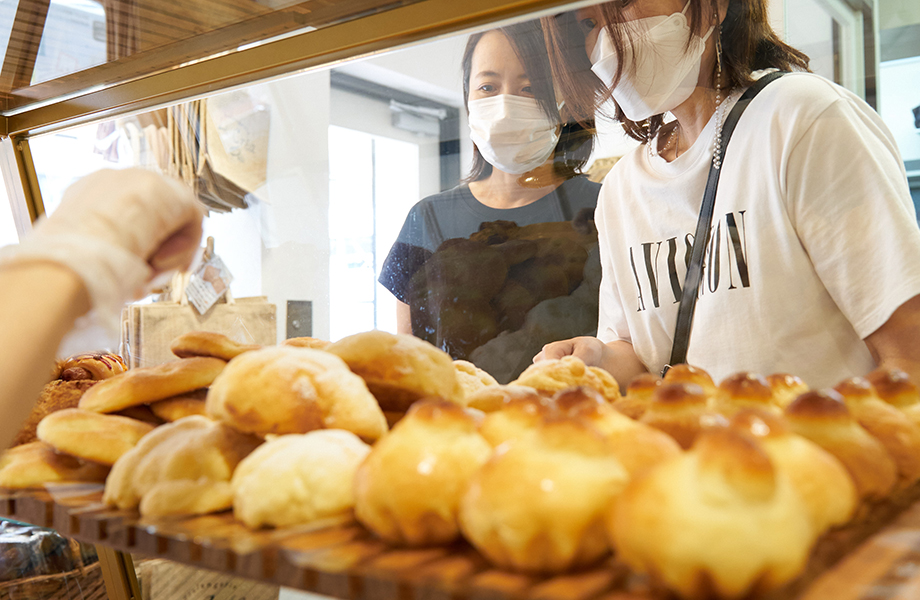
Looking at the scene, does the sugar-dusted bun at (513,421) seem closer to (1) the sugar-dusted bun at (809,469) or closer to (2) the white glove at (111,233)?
(1) the sugar-dusted bun at (809,469)

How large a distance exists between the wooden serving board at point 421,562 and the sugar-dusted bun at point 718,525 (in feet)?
0.07

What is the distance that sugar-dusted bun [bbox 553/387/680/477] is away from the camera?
0.42 metres

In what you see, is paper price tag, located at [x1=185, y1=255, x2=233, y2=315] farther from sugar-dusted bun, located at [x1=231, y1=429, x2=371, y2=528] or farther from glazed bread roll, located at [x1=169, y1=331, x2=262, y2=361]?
sugar-dusted bun, located at [x1=231, y1=429, x2=371, y2=528]

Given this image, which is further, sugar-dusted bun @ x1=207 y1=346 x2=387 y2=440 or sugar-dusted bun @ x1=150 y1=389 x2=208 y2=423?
sugar-dusted bun @ x1=150 y1=389 x2=208 y2=423

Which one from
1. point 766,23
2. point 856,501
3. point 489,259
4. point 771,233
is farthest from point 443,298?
point 856,501

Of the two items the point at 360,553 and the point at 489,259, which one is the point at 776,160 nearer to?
the point at 489,259

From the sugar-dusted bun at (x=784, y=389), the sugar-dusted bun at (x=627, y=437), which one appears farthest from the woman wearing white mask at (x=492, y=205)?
the sugar-dusted bun at (x=627, y=437)

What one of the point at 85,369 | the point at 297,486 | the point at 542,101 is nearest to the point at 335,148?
the point at 542,101

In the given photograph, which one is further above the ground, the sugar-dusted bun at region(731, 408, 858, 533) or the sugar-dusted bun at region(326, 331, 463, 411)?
the sugar-dusted bun at region(326, 331, 463, 411)

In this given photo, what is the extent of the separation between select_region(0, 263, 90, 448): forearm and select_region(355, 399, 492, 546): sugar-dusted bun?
0.29m

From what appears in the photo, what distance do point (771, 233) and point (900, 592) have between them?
2.60 ft

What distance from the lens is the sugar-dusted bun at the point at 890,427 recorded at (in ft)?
1.69

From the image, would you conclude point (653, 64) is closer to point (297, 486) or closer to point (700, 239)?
point (700, 239)

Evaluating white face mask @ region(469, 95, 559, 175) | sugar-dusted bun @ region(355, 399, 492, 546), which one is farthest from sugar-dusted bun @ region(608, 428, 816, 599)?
white face mask @ region(469, 95, 559, 175)
